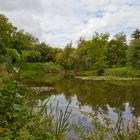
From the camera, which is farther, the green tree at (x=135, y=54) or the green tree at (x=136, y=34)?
the green tree at (x=136, y=34)

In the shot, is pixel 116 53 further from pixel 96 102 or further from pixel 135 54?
pixel 96 102

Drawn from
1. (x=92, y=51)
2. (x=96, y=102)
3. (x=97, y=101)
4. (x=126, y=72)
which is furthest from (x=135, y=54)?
(x=96, y=102)

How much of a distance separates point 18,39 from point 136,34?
22648 millimetres

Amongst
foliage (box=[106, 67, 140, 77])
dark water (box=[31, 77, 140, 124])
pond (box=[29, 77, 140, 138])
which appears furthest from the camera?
foliage (box=[106, 67, 140, 77])

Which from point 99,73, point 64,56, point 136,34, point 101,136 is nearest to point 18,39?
point 64,56

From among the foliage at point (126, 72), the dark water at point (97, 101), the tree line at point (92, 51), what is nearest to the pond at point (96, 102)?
the dark water at point (97, 101)

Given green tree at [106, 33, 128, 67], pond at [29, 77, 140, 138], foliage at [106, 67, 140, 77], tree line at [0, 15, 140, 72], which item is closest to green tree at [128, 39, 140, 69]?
foliage at [106, 67, 140, 77]

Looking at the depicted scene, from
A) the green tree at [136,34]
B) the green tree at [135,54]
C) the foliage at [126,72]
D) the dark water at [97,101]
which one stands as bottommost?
the dark water at [97,101]

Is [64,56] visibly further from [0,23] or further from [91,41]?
[0,23]

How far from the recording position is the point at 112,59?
58375mm

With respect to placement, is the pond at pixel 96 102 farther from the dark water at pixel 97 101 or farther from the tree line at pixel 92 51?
the tree line at pixel 92 51

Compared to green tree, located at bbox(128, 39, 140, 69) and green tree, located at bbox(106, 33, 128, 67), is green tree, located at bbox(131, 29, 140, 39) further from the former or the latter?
green tree, located at bbox(128, 39, 140, 69)

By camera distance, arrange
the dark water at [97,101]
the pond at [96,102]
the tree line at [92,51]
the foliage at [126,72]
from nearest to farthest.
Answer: the pond at [96,102]
the dark water at [97,101]
the foliage at [126,72]
the tree line at [92,51]

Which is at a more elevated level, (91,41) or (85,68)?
(91,41)
